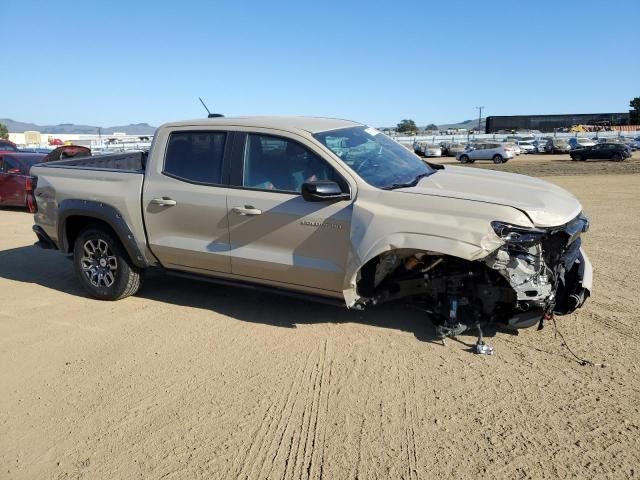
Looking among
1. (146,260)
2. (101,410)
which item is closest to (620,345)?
(101,410)

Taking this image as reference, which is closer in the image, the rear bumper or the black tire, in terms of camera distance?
the black tire

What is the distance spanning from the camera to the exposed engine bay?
12.8 ft

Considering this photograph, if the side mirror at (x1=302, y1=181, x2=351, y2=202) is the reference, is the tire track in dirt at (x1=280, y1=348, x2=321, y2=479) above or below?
below

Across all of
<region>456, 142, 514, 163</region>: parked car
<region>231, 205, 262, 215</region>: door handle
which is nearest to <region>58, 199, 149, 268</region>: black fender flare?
<region>231, 205, 262, 215</region>: door handle

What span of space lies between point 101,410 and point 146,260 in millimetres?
2089

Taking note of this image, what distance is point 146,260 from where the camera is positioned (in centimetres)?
536

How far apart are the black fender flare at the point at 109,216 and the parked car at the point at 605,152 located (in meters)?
38.1

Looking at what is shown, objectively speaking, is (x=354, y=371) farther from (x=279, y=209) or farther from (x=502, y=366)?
(x=279, y=209)

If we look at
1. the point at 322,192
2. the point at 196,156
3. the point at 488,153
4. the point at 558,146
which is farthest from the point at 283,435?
the point at 558,146

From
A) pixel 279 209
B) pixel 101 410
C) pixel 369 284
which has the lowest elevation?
pixel 101 410

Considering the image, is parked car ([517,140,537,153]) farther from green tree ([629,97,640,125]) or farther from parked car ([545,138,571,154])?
green tree ([629,97,640,125])

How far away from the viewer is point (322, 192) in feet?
13.3

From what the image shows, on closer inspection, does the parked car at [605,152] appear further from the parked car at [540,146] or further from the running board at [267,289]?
the running board at [267,289]

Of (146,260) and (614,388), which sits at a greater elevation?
(146,260)
